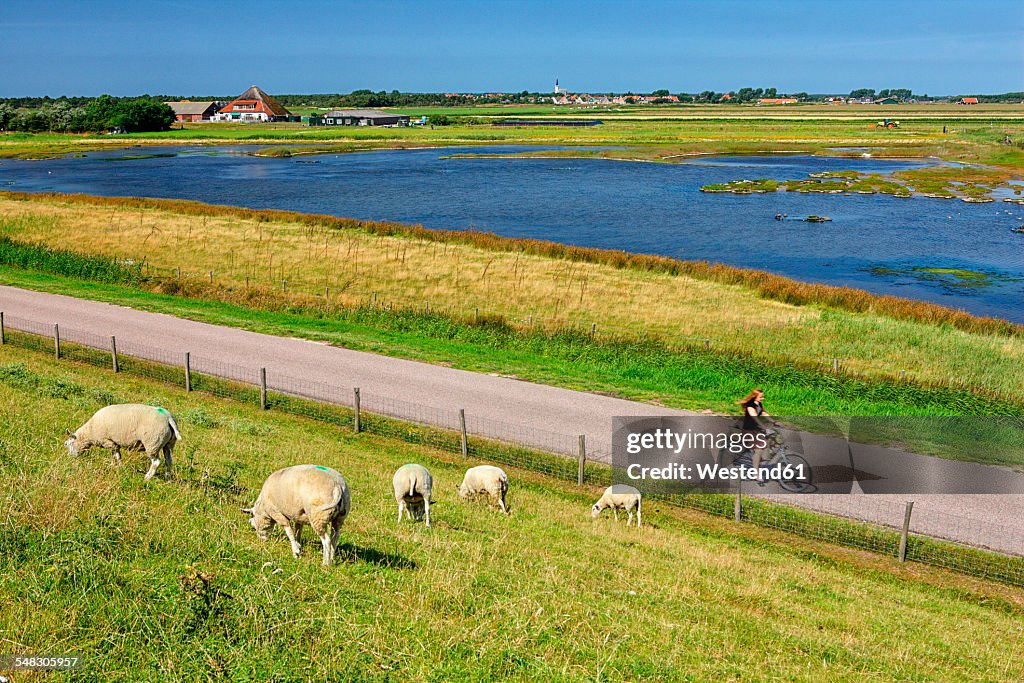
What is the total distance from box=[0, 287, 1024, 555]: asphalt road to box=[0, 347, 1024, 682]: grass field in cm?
268

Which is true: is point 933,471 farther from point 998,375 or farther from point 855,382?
point 998,375

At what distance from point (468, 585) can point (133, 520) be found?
451cm

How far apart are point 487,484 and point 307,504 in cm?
660

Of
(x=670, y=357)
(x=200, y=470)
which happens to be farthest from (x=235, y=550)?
(x=670, y=357)

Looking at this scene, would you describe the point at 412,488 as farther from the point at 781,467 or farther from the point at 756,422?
the point at 781,467

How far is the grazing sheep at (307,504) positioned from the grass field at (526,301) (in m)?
17.4

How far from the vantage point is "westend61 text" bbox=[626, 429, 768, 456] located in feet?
76.5

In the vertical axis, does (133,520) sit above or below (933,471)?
above

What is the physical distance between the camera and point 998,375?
31.5 metres

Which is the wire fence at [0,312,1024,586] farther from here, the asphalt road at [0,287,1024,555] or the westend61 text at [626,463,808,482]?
the westend61 text at [626,463,808,482]

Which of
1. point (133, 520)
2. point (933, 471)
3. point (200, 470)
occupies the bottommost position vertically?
point (933, 471)

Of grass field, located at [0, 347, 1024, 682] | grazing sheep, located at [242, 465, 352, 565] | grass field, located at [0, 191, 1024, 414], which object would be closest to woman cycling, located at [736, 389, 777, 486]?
grass field, located at [0, 347, 1024, 682]

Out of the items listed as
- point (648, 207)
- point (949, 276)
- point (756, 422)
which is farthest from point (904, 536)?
point (648, 207)

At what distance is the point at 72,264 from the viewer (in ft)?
160
